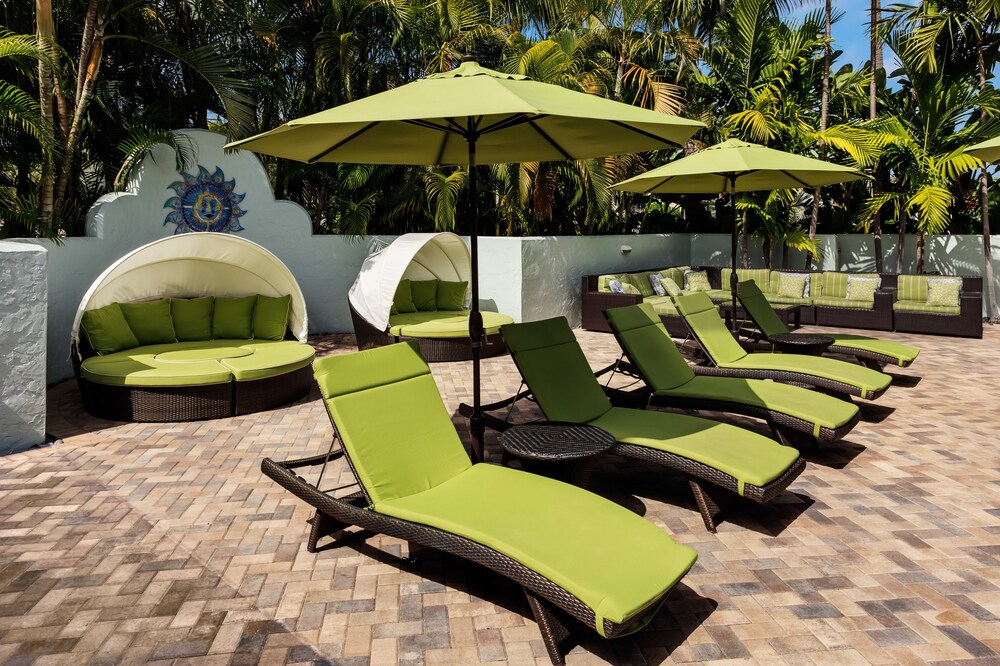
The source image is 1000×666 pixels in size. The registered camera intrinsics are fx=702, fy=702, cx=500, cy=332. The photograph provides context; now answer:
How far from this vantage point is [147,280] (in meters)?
8.25

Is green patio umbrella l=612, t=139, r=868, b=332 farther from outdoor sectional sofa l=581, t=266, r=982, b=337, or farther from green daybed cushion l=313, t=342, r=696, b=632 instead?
green daybed cushion l=313, t=342, r=696, b=632

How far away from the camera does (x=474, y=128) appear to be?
4855 millimetres

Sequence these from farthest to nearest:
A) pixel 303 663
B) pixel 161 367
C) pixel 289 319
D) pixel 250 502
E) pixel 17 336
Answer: pixel 289 319, pixel 161 367, pixel 17 336, pixel 250 502, pixel 303 663

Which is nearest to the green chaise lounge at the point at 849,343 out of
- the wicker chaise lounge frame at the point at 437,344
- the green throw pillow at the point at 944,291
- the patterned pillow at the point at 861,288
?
the wicker chaise lounge frame at the point at 437,344

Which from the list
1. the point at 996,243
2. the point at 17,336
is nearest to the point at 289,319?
the point at 17,336

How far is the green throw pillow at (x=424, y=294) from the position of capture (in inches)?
440

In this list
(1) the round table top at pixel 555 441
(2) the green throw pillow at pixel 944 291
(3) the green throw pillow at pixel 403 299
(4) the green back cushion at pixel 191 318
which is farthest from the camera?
(2) the green throw pillow at pixel 944 291

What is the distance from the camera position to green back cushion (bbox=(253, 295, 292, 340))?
858 centimetres

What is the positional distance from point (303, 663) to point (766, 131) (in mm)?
13225

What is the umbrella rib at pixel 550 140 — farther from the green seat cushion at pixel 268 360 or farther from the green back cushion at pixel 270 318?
the green back cushion at pixel 270 318

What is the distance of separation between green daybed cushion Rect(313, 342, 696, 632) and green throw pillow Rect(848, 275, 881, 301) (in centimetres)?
1084

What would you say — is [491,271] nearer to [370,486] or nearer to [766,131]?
[766,131]

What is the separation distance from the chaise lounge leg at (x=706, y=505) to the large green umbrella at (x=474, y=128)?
1.54 metres

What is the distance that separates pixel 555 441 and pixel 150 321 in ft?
18.7
